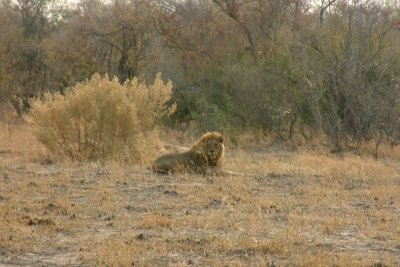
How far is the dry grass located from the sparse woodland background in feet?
12.7

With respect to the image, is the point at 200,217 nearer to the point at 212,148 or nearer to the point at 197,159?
the point at 197,159

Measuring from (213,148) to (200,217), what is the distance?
14.6 ft

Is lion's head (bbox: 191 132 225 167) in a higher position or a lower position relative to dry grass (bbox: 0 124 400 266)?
higher

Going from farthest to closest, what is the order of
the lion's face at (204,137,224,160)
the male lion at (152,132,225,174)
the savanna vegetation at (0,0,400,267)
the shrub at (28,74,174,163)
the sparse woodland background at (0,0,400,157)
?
the sparse woodland background at (0,0,400,157) → the shrub at (28,74,174,163) → the lion's face at (204,137,224,160) → the male lion at (152,132,225,174) → the savanna vegetation at (0,0,400,267)

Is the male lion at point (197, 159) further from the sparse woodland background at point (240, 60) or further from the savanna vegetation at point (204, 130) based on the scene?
the sparse woodland background at point (240, 60)

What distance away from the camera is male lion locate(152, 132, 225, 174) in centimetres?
1308

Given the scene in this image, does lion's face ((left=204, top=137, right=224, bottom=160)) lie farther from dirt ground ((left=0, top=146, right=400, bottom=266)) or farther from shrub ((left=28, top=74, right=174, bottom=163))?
shrub ((left=28, top=74, right=174, bottom=163))

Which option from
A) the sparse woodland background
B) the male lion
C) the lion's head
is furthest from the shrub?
the lion's head

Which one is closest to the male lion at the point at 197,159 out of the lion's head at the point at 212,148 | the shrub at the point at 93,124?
the lion's head at the point at 212,148

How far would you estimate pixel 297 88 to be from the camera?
2034 centimetres

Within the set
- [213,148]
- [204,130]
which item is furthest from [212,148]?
[204,130]

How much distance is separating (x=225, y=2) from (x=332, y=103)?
7.44 m

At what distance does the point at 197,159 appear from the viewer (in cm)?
1318

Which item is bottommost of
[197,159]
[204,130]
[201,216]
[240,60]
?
[201,216]
